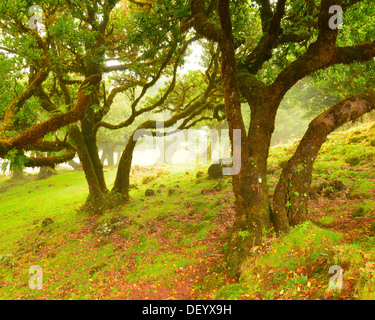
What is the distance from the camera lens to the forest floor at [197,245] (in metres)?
4.89

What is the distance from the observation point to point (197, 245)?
25.5 ft

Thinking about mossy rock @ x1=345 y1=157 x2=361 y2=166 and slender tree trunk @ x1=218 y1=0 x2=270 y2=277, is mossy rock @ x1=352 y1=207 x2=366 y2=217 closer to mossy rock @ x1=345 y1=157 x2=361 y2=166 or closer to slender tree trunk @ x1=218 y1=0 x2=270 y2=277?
slender tree trunk @ x1=218 y1=0 x2=270 y2=277

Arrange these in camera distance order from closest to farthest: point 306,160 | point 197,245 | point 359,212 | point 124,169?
point 306,160 → point 359,212 → point 197,245 → point 124,169

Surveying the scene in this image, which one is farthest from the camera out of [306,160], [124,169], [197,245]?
[124,169]

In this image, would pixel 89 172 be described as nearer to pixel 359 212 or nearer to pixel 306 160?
pixel 306 160

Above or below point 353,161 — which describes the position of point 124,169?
below

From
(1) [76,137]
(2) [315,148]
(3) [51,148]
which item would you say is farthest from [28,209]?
(2) [315,148]

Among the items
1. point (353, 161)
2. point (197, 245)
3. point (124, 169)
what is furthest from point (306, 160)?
point (124, 169)

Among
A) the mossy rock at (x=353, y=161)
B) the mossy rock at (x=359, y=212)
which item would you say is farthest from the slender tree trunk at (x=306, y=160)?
the mossy rock at (x=353, y=161)

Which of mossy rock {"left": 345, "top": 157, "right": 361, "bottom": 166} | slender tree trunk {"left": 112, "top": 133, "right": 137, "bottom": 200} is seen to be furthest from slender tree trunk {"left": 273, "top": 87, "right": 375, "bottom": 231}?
slender tree trunk {"left": 112, "top": 133, "right": 137, "bottom": 200}

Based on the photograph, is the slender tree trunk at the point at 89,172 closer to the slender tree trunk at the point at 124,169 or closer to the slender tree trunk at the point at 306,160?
the slender tree trunk at the point at 124,169

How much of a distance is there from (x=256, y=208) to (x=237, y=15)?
22.1ft

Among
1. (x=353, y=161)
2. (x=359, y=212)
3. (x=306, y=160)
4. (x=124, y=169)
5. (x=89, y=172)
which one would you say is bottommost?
(x=359, y=212)
